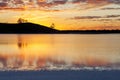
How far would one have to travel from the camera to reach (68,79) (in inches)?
423

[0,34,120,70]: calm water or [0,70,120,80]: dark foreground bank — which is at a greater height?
[0,70,120,80]: dark foreground bank

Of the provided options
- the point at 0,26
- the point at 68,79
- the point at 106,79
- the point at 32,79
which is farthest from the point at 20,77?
the point at 0,26

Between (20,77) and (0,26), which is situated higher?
(20,77)

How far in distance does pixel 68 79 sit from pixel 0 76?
1703 millimetres

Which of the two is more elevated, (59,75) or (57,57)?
(59,75)

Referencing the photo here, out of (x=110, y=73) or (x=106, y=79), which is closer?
(x=106, y=79)

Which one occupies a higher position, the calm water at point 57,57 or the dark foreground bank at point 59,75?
the dark foreground bank at point 59,75

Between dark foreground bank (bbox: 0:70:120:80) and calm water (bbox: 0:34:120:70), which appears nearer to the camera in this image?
dark foreground bank (bbox: 0:70:120:80)

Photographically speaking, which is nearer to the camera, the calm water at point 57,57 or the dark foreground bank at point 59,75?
the dark foreground bank at point 59,75

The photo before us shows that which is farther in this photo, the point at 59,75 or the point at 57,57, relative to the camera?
the point at 57,57

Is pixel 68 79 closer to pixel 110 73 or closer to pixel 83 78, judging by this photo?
pixel 83 78

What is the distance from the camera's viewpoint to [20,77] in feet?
35.9

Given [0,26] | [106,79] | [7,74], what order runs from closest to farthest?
[106,79] < [7,74] < [0,26]

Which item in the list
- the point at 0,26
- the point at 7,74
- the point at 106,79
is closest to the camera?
the point at 106,79
